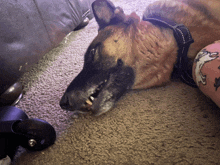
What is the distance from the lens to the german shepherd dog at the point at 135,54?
2.56ft

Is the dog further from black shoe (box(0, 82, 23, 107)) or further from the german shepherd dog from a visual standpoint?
black shoe (box(0, 82, 23, 107))

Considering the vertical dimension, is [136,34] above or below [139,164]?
above

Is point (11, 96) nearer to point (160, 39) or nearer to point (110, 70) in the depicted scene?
point (110, 70)

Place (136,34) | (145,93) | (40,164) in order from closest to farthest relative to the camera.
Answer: (40,164) → (136,34) → (145,93)

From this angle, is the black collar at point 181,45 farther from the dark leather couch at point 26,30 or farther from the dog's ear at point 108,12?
the dark leather couch at point 26,30

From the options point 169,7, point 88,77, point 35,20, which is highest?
point 35,20

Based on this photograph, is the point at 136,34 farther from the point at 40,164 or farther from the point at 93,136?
the point at 40,164

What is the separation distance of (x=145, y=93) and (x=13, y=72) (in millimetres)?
1093

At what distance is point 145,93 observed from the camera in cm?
96

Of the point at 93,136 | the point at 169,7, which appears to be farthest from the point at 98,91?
the point at 169,7

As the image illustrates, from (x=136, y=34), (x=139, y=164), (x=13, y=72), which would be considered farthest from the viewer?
(x=13, y=72)

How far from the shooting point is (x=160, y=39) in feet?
2.64

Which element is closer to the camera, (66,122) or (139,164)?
(139,164)

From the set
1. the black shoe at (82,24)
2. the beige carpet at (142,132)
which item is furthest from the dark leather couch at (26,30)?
the beige carpet at (142,132)
